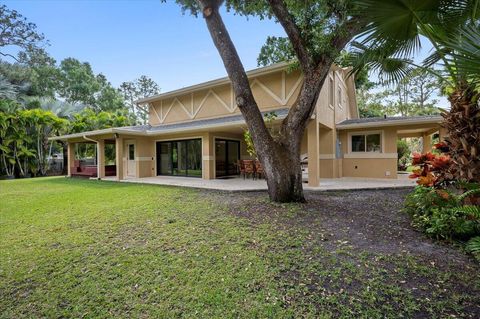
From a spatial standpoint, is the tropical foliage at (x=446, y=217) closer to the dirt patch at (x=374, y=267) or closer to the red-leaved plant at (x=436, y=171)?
the dirt patch at (x=374, y=267)

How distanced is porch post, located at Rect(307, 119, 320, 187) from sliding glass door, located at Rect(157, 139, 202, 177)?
653cm

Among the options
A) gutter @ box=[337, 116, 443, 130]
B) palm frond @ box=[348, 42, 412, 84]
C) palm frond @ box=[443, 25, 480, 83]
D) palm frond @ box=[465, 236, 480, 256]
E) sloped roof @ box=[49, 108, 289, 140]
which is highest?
palm frond @ box=[348, 42, 412, 84]

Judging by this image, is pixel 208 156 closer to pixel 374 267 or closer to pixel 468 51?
pixel 374 267

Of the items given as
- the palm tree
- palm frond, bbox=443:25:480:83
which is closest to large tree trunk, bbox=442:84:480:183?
the palm tree

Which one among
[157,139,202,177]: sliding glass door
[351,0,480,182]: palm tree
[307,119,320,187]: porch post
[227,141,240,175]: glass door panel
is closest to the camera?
[351,0,480,182]: palm tree

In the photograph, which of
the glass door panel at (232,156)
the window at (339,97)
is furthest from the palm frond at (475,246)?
the glass door panel at (232,156)

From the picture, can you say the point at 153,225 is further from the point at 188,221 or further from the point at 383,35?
the point at 383,35

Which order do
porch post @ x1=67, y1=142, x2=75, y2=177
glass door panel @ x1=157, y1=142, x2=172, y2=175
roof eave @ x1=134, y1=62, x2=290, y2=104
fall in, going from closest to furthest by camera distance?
roof eave @ x1=134, y1=62, x2=290, y2=104
glass door panel @ x1=157, y1=142, x2=172, y2=175
porch post @ x1=67, y1=142, x2=75, y2=177

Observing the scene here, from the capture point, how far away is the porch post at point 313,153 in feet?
31.0

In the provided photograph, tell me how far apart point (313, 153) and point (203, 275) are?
24.4ft

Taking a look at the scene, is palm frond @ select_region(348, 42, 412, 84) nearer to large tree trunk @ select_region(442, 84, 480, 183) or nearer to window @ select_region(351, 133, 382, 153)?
large tree trunk @ select_region(442, 84, 480, 183)

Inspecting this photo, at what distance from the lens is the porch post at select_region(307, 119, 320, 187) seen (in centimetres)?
946

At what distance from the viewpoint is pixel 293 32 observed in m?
6.06

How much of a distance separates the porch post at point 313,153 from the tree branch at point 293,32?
3.61 m
